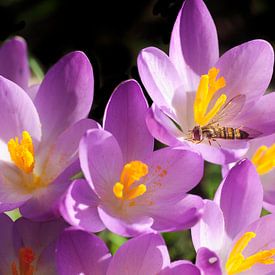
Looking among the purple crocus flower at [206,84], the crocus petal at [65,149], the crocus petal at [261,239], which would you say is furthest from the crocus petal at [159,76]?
the crocus petal at [261,239]

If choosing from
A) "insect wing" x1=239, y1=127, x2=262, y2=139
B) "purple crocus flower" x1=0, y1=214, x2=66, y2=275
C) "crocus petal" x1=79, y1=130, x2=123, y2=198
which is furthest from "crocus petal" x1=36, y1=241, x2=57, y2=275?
"insect wing" x1=239, y1=127, x2=262, y2=139

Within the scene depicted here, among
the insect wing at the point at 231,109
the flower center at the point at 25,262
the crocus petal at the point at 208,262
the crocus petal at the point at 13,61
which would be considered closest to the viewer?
the crocus petal at the point at 208,262

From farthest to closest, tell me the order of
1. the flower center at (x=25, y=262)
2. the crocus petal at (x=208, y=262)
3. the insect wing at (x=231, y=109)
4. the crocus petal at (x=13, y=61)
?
the crocus petal at (x=13, y=61) → the insect wing at (x=231, y=109) → the flower center at (x=25, y=262) → the crocus petal at (x=208, y=262)

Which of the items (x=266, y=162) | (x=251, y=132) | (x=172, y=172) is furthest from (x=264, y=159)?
(x=172, y=172)

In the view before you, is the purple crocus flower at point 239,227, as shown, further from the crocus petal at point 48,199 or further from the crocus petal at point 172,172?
the crocus petal at point 48,199

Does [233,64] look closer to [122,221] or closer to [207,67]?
[207,67]

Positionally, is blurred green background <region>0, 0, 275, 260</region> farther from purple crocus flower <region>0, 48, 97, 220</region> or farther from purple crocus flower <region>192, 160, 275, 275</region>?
purple crocus flower <region>192, 160, 275, 275</region>
